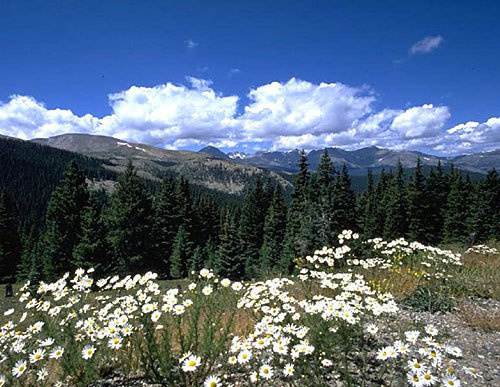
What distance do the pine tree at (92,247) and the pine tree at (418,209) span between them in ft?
110

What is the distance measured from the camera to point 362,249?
8.10 metres

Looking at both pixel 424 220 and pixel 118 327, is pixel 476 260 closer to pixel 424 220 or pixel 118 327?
pixel 118 327

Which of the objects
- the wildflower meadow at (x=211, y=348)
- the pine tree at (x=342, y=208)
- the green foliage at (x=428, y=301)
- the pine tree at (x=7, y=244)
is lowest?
the pine tree at (x=7, y=244)

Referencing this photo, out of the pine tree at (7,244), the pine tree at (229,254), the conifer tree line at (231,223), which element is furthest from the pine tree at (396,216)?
the pine tree at (7,244)

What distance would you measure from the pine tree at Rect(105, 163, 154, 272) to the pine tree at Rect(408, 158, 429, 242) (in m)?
30.6

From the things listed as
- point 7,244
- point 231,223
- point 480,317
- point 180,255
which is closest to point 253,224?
point 231,223

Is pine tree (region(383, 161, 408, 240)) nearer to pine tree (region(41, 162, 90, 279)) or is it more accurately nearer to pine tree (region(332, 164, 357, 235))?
pine tree (region(332, 164, 357, 235))

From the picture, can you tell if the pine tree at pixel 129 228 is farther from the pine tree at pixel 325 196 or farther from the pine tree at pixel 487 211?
the pine tree at pixel 487 211

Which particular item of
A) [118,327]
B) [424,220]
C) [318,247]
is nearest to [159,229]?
[318,247]

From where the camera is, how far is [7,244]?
40031mm

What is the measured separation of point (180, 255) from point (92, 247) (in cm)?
1153

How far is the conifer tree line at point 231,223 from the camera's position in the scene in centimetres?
2670

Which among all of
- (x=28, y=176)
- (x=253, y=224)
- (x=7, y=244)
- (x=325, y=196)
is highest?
(x=325, y=196)

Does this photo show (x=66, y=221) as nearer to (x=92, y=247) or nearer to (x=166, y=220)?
(x=92, y=247)
